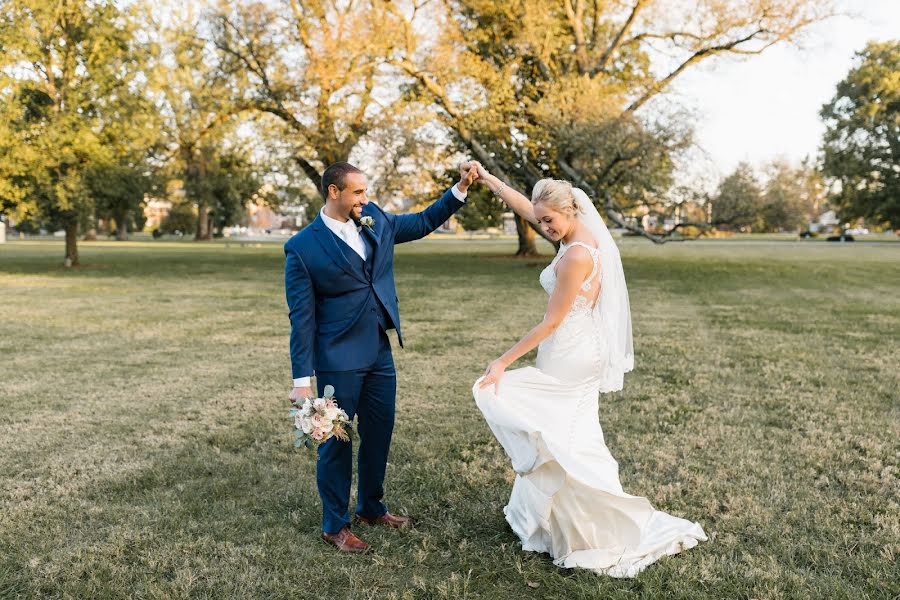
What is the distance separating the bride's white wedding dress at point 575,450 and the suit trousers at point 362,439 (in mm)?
672

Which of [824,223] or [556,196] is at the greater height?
[824,223]

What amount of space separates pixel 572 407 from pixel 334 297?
151cm

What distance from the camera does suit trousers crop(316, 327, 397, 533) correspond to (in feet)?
13.4

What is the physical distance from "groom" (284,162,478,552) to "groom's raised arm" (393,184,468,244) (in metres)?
0.01

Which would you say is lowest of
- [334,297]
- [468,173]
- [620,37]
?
[334,297]

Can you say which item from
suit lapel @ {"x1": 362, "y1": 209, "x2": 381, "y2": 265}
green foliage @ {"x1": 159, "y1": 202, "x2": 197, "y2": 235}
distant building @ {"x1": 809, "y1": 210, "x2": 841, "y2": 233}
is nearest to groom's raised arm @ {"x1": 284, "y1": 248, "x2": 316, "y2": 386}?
suit lapel @ {"x1": 362, "y1": 209, "x2": 381, "y2": 265}

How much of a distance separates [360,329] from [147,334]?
9645mm

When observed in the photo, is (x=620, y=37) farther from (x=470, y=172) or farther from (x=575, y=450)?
(x=575, y=450)

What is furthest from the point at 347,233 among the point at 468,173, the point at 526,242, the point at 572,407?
the point at 526,242

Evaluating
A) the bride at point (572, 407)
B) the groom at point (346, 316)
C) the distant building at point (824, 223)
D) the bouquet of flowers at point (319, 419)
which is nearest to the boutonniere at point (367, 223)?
the groom at point (346, 316)

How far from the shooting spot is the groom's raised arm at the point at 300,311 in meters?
3.91

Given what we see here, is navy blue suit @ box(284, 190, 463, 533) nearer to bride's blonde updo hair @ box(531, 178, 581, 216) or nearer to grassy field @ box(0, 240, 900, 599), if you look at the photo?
grassy field @ box(0, 240, 900, 599)

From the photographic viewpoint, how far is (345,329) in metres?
4.03

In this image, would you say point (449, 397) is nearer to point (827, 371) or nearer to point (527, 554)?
point (527, 554)
